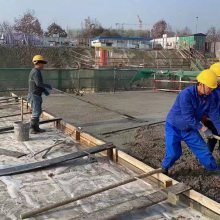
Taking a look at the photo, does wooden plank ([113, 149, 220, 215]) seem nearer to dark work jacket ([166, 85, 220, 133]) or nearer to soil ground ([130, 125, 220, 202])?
soil ground ([130, 125, 220, 202])

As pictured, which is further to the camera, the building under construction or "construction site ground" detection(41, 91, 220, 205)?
"construction site ground" detection(41, 91, 220, 205)

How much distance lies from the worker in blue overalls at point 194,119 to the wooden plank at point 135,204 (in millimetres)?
528

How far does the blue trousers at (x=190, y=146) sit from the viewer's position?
5.09 meters

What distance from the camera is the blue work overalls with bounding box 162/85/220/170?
5004mm

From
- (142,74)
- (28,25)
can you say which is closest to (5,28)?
(28,25)

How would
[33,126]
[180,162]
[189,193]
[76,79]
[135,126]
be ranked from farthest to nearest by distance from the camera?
[76,79]
[135,126]
[33,126]
[180,162]
[189,193]

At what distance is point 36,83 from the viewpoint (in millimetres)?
8312

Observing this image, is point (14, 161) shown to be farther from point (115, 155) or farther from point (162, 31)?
point (162, 31)

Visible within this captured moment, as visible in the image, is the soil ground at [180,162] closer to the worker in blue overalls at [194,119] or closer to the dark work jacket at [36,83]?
the worker in blue overalls at [194,119]

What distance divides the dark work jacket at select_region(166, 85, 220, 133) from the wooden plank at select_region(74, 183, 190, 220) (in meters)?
0.81

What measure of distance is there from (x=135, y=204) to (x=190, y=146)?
1167 millimetres

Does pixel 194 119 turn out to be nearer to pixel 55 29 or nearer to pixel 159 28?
pixel 55 29

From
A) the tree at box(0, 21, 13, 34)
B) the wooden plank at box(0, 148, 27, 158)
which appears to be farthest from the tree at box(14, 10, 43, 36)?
the wooden plank at box(0, 148, 27, 158)

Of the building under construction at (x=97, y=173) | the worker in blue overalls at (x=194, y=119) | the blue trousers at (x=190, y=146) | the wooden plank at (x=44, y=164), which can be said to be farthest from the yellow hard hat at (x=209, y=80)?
the wooden plank at (x=44, y=164)
